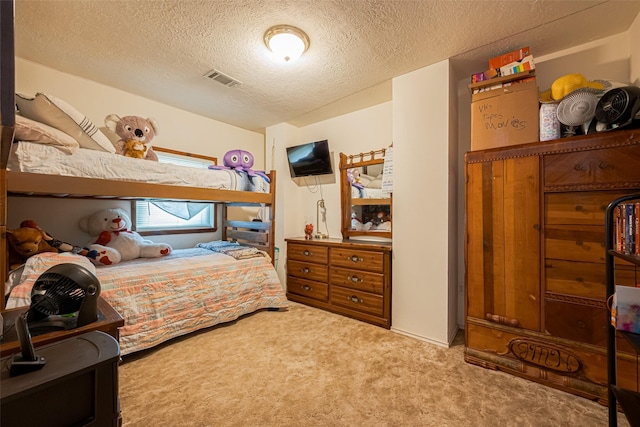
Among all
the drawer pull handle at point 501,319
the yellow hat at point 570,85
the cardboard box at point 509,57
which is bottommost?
the drawer pull handle at point 501,319

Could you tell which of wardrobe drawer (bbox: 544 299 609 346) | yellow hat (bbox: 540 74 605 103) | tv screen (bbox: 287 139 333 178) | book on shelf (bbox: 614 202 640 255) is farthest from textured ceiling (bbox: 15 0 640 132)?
wardrobe drawer (bbox: 544 299 609 346)

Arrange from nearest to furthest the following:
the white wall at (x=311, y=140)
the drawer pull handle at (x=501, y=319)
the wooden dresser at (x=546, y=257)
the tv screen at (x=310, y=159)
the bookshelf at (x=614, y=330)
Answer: the bookshelf at (x=614, y=330), the wooden dresser at (x=546, y=257), the drawer pull handle at (x=501, y=319), the white wall at (x=311, y=140), the tv screen at (x=310, y=159)

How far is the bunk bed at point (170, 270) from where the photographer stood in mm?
1596

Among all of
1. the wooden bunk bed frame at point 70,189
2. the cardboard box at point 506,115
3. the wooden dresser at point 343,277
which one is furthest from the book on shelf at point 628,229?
the wooden bunk bed frame at point 70,189

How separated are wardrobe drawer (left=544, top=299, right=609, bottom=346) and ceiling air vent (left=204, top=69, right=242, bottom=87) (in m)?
3.07

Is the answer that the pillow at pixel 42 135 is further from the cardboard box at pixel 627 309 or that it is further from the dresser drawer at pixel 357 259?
the cardboard box at pixel 627 309

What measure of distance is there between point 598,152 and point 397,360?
6.14 ft

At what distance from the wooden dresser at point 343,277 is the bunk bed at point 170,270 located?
0.38m

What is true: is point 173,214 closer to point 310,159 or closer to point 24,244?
point 24,244

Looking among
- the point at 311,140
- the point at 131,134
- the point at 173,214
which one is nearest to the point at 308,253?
the point at 311,140

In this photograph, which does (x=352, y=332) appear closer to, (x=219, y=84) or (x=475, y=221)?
(x=475, y=221)

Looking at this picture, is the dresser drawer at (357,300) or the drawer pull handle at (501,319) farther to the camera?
the dresser drawer at (357,300)

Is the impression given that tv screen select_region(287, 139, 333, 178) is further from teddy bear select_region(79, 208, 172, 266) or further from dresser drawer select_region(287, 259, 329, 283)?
teddy bear select_region(79, 208, 172, 266)

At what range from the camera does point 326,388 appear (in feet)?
5.32
